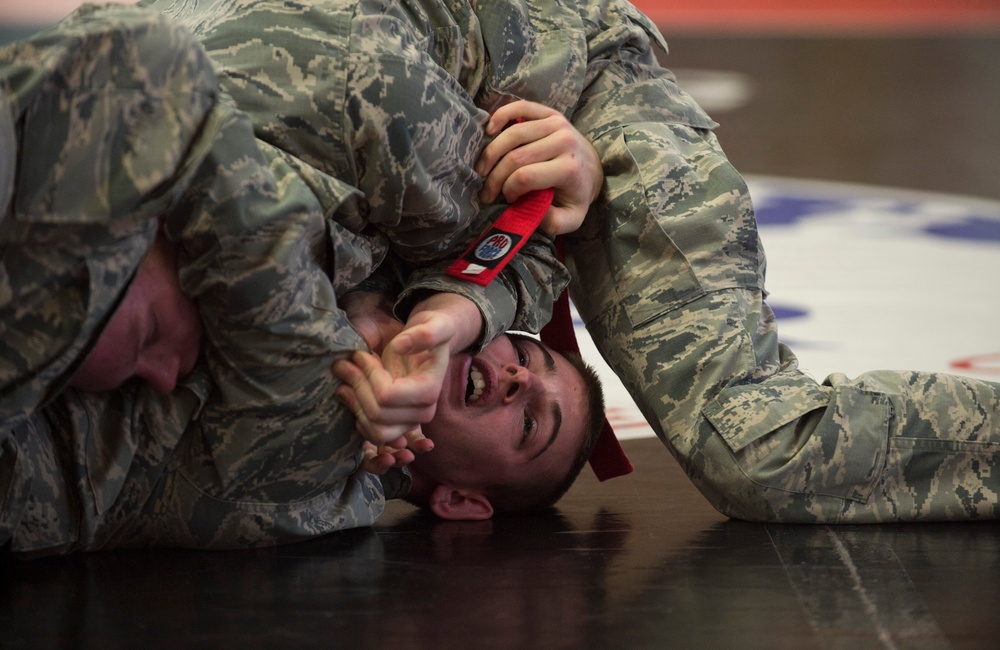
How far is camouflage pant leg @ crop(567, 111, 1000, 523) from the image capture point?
1.98 meters

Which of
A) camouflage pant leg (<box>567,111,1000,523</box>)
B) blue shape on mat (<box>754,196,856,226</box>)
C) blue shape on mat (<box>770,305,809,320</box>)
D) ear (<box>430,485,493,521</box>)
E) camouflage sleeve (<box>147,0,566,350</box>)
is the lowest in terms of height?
blue shape on mat (<box>754,196,856,226</box>)

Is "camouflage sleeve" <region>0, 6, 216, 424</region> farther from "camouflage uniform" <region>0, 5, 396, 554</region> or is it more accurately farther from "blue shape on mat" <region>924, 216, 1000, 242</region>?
"blue shape on mat" <region>924, 216, 1000, 242</region>

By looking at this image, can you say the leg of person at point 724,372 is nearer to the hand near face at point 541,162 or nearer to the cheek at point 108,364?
the hand near face at point 541,162

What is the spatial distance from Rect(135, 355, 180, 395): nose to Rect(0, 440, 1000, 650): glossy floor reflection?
267 mm

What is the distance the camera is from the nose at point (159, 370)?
165 centimetres

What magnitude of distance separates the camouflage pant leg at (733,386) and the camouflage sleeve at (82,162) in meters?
0.95

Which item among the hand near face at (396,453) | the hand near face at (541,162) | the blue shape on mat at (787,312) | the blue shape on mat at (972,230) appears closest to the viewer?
the hand near face at (396,453)

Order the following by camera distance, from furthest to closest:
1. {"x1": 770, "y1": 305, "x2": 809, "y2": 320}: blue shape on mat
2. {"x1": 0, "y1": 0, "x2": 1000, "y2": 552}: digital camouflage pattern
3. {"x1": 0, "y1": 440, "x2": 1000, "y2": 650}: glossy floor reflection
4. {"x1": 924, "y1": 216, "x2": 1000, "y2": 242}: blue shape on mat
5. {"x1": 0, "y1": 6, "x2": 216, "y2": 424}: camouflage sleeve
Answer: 1. {"x1": 924, "y1": 216, "x2": 1000, "y2": 242}: blue shape on mat
2. {"x1": 770, "y1": 305, "x2": 809, "y2": 320}: blue shape on mat
3. {"x1": 0, "y1": 0, "x2": 1000, "y2": 552}: digital camouflage pattern
4. {"x1": 0, "y1": 440, "x2": 1000, "y2": 650}: glossy floor reflection
5. {"x1": 0, "y1": 6, "x2": 216, "y2": 424}: camouflage sleeve

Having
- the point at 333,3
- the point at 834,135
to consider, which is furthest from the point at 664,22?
the point at 333,3

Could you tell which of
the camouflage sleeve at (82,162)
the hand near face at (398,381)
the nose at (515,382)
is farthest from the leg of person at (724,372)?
the camouflage sleeve at (82,162)

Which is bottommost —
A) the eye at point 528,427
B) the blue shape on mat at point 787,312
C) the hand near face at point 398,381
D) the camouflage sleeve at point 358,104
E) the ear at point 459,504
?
the blue shape on mat at point 787,312

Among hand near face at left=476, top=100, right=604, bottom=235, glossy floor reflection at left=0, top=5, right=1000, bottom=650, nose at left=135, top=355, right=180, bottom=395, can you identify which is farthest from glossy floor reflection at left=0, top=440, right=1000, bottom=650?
hand near face at left=476, top=100, right=604, bottom=235

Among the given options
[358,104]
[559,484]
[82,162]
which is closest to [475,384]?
[559,484]

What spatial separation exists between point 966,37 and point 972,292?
5521mm
